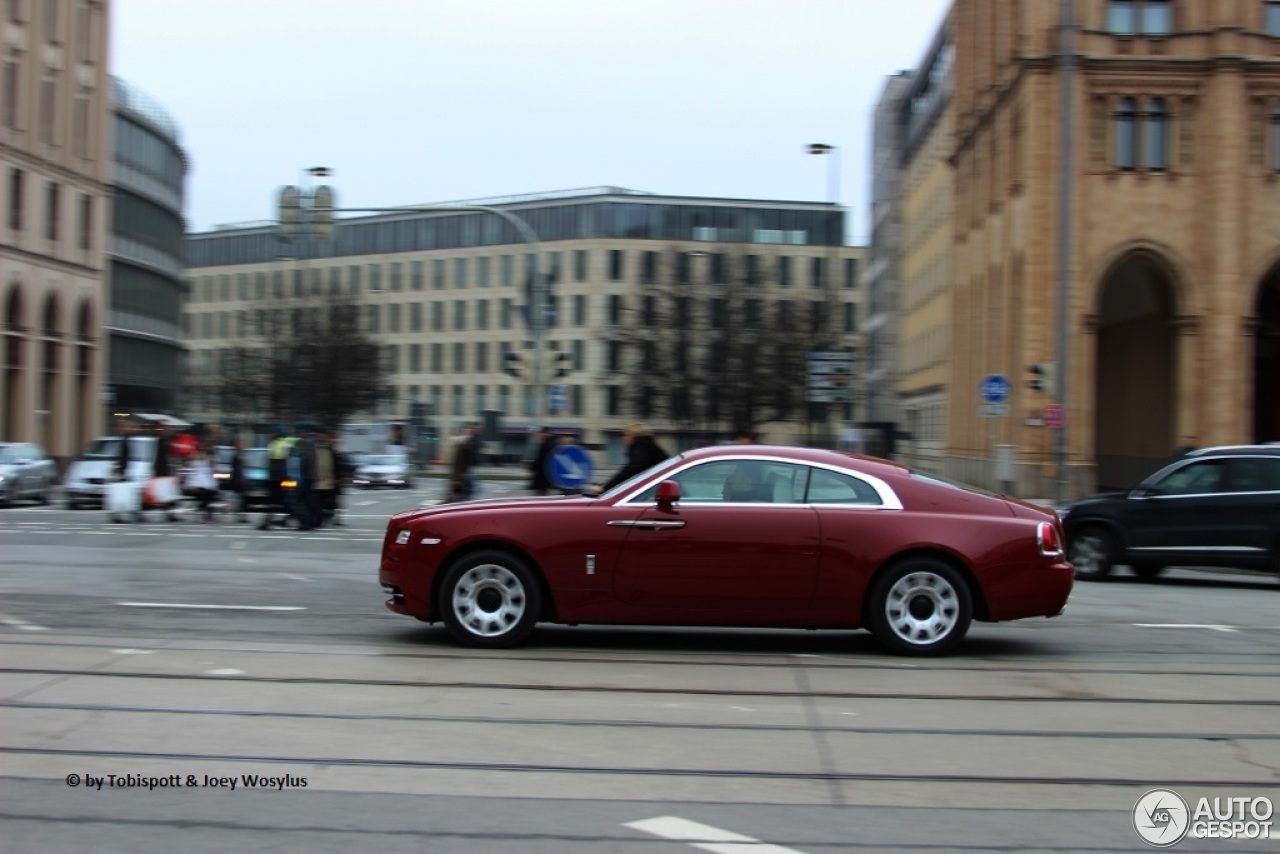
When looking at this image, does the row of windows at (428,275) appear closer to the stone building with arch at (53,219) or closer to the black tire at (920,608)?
the stone building with arch at (53,219)

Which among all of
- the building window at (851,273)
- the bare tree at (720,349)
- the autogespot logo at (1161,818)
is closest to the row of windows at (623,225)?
the building window at (851,273)

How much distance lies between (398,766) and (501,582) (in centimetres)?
341

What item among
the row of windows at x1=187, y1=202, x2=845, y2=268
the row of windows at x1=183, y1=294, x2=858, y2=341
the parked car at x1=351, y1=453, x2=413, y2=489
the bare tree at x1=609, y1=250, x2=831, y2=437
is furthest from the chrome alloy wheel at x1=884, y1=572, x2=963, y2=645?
the row of windows at x1=187, y1=202, x2=845, y2=268

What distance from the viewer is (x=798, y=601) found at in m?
9.84

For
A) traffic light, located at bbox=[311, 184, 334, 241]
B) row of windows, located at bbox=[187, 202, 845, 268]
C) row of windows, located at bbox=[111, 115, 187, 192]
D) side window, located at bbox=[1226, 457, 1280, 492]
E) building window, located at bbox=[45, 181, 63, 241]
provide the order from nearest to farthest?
side window, located at bbox=[1226, 457, 1280, 492], traffic light, located at bbox=[311, 184, 334, 241], building window, located at bbox=[45, 181, 63, 241], row of windows, located at bbox=[111, 115, 187, 192], row of windows, located at bbox=[187, 202, 845, 268]

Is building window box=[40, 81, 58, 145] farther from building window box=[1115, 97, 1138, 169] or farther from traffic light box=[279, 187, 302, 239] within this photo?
building window box=[1115, 97, 1138, 169]

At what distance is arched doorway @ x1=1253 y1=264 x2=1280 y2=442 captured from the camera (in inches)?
1959

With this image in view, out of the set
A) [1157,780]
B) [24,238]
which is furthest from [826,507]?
[24,238]

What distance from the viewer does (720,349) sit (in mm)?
51844

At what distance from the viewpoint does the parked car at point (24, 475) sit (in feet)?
112

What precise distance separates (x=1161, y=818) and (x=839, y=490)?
170 inches

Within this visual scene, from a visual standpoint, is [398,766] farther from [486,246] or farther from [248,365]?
[486,246]

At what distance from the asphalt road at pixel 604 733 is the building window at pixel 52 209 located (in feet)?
152

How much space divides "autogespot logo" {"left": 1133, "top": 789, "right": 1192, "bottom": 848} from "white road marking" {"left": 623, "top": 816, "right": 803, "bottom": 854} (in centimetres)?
142
